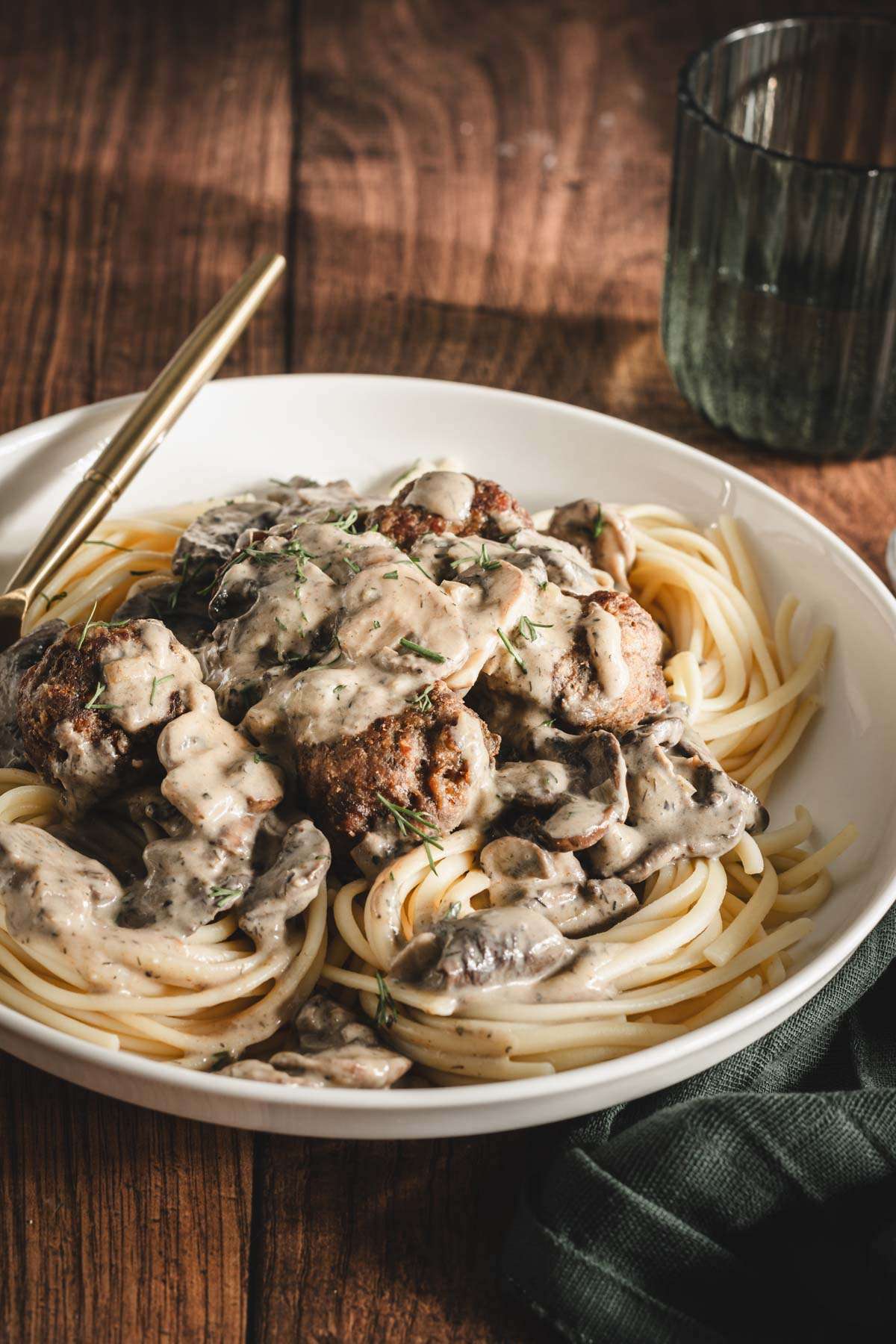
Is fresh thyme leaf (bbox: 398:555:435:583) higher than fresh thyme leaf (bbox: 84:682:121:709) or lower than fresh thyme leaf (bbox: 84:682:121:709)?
higher

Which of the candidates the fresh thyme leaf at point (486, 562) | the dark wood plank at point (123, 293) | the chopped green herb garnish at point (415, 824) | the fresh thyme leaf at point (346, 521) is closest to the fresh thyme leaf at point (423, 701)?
the chopped green herb garnish at point (415, 824)

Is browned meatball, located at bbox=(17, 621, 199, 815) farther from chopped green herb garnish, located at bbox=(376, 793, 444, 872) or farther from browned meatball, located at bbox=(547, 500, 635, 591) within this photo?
browned meatball, located at bbox=(547, 500, 635, 591)

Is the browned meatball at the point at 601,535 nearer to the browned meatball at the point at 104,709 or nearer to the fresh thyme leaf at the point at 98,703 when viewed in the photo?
the browned meatball at the point at 104,709

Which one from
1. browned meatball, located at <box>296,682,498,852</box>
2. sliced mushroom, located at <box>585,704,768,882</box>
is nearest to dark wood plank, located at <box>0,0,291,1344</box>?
browned meatball, located at <box>296,682,498,852</box>

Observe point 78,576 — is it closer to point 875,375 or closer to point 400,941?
point 400,941

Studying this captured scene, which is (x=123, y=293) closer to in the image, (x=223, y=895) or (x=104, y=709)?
(x=104, y=709)
